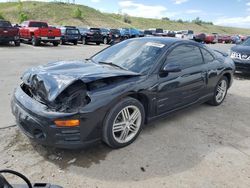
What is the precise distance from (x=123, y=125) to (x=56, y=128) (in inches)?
37.8

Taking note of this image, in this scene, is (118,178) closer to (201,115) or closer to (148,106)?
(148,106)

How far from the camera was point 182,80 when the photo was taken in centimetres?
446

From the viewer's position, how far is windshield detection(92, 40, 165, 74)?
13.4 feet

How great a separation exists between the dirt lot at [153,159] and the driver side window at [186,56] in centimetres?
105

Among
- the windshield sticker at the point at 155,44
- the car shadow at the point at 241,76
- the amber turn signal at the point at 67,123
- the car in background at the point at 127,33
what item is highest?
the windshield sticker at the point at 155,44

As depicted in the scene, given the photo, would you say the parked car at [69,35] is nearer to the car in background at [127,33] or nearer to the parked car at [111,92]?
the car in background at [127,33]

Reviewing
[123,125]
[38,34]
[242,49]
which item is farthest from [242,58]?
[38,34]

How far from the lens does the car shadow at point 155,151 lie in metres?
3.20

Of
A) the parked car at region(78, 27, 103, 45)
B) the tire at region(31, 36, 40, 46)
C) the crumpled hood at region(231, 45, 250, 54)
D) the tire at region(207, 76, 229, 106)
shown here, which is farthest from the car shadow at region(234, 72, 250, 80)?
the parked car at region(78, 27, 103, 45)

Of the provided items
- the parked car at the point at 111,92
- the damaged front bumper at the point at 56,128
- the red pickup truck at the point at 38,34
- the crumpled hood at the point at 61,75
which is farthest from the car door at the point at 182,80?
the red pickup truck at the point at 38,34

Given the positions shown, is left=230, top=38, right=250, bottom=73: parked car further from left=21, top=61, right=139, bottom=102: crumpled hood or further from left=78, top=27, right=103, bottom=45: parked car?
left=78, top=27, right=103, bottom=45: parked car

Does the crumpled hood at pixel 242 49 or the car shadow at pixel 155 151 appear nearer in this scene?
the car shadow at pixel 155 151

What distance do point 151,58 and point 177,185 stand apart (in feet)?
6.48

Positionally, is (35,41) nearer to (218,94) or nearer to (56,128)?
(218,94)
